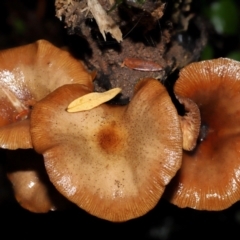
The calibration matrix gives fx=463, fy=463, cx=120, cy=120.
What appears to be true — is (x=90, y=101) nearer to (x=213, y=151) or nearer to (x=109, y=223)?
(x=213, y=151)

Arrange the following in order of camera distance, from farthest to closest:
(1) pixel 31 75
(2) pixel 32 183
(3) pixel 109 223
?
1. (3) pixel 109 223
2. (2) pixel 32 183
3. (1) pixel 31 75

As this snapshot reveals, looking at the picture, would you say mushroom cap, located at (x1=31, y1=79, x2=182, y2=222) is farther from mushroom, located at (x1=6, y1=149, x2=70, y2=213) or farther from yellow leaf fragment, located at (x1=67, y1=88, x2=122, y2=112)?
mushroom, located at (x1=6, y1=149, x2=70, y2=213)

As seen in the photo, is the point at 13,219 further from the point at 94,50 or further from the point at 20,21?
the point at 94,50

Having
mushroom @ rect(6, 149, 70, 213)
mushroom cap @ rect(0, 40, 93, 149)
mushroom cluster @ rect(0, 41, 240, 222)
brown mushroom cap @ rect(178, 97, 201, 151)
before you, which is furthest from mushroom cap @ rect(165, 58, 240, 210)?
mushroom @ rect(6, 149, 70, 213)

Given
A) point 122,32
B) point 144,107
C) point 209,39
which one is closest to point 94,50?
point 122,32

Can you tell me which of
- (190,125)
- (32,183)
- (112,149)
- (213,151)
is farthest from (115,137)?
(32,183)
